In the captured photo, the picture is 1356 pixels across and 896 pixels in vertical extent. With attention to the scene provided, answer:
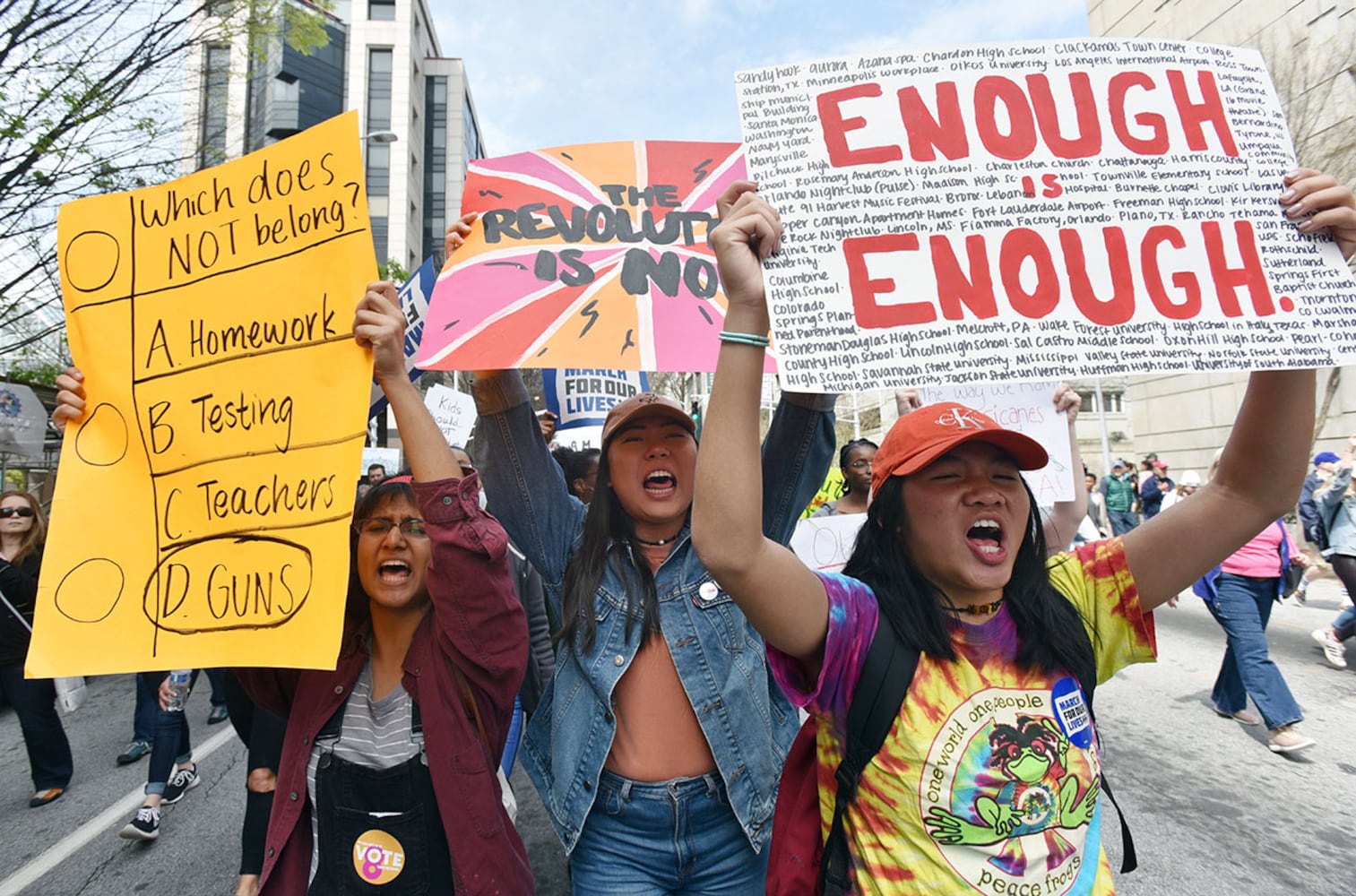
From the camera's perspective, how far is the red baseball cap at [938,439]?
63.2 inches

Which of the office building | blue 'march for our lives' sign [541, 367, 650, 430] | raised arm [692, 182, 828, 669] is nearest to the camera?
raised arm [692, 182, 828, 669]

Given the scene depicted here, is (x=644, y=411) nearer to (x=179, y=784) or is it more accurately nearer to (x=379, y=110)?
(x=179, y=784)

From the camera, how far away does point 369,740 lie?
6.41ft

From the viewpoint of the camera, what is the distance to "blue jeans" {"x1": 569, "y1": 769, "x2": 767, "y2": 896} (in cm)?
188

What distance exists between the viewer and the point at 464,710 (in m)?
1.96

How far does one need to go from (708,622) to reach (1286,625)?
9602 millimetres

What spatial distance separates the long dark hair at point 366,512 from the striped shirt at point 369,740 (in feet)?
0.82

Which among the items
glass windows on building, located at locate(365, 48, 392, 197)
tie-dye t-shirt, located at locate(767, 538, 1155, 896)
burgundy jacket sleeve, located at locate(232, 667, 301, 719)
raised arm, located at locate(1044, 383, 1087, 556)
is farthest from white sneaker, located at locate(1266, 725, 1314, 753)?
glass windows on building, located at locate(365, 48, 392, 197)

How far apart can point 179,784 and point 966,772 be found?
195 inches

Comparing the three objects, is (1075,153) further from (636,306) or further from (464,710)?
(464,710)

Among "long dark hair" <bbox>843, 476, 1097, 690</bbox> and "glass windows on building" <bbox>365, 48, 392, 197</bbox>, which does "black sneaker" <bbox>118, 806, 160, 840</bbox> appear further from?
"glass windows on building" <bbox>365, 48, 392, 197</bbox>

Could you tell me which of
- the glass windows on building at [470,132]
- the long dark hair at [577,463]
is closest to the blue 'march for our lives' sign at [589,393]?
the long dark hair at [577,463]

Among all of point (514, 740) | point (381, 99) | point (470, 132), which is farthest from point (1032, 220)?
point (470, 132)

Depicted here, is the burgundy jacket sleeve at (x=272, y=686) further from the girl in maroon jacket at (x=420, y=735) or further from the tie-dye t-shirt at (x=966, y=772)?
the tie-dye t-shirt at (x=966, y=772)
